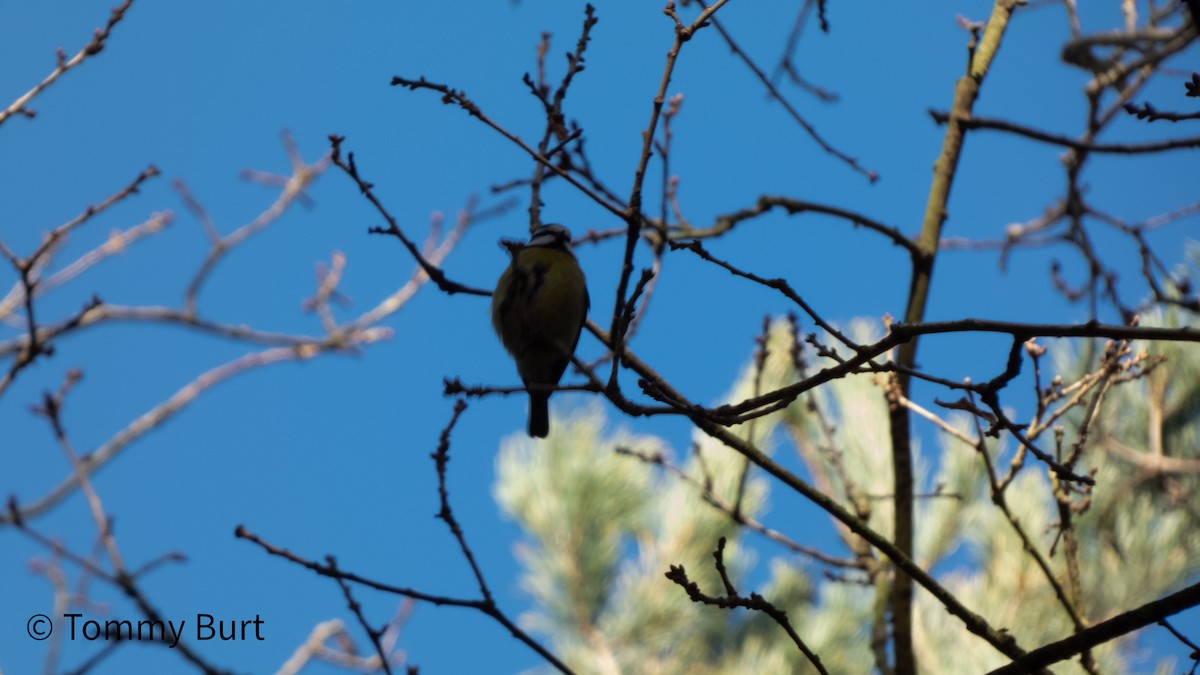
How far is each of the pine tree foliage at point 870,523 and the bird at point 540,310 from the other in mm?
1209

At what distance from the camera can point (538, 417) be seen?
12.1 feet

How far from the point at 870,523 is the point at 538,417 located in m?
1.87

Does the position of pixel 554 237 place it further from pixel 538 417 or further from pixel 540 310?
pixel 538 417

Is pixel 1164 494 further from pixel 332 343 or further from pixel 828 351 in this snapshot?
pixel 828 351

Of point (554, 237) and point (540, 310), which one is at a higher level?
point (554, 237)

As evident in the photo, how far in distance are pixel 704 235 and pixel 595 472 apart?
14.0 feet

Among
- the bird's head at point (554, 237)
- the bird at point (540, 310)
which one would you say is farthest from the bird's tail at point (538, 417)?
the bird's head at point (554, 237)

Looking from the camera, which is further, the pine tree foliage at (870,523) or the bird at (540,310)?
the pine tree foliage at (870,523)

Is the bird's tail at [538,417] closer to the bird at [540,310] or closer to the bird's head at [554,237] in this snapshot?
the bird at [540,310]

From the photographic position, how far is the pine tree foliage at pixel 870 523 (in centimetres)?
569

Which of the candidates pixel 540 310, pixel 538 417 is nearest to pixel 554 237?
pixel 540 310

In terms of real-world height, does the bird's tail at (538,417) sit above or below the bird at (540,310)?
below

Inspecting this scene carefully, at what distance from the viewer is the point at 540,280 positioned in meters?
3.54

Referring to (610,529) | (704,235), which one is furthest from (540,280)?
(610,529)
